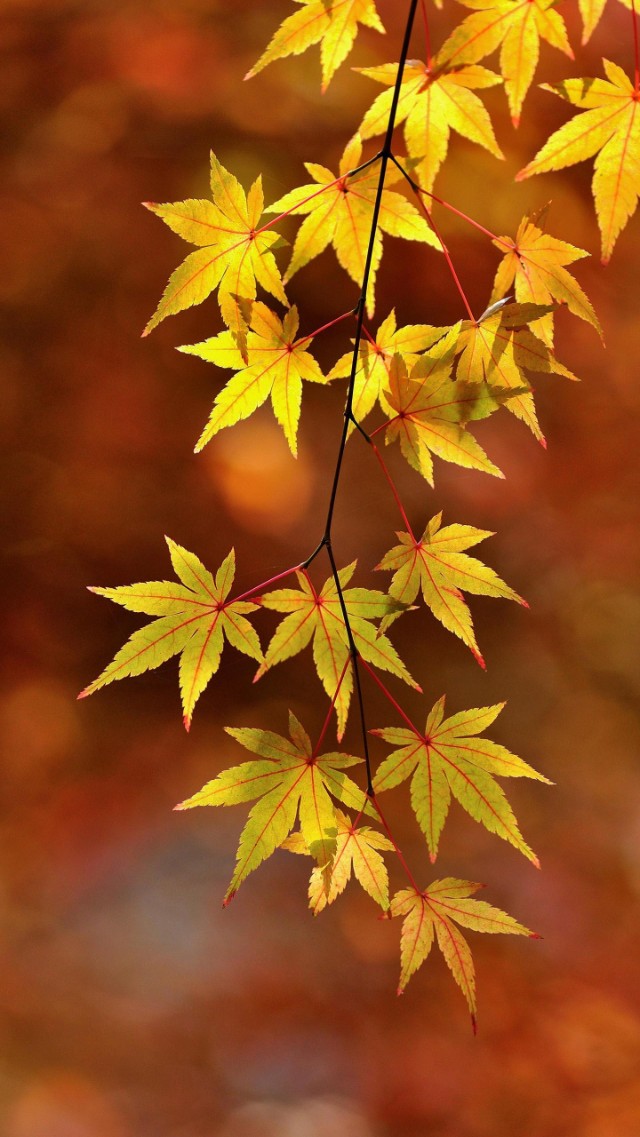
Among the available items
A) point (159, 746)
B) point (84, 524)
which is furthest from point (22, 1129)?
point (84, 524)

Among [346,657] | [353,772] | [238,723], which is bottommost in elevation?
[353,772]

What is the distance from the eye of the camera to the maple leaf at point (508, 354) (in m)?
0.52

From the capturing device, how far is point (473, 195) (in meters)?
1.45

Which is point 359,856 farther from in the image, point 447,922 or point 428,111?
point 428,111

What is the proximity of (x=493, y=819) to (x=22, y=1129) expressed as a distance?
94cm

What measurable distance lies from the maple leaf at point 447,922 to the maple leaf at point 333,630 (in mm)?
152

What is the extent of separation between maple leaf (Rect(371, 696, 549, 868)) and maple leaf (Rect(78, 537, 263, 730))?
12 centimetres

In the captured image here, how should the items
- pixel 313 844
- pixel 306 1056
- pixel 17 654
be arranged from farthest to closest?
pixel 17 654 → pixel 306 1056 → pixel 313 844

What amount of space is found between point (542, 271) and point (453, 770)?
348 millimetres

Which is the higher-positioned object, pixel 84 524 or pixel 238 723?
pixel 84 524

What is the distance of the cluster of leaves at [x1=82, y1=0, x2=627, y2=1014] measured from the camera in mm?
498

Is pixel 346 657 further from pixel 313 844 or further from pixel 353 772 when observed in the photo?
pixel 353 772

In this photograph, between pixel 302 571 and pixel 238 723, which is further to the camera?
pixel 238 723

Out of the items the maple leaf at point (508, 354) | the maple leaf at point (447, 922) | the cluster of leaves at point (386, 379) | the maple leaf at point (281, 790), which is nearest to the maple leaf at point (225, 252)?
the cluster of leaves at point (386, 379)
